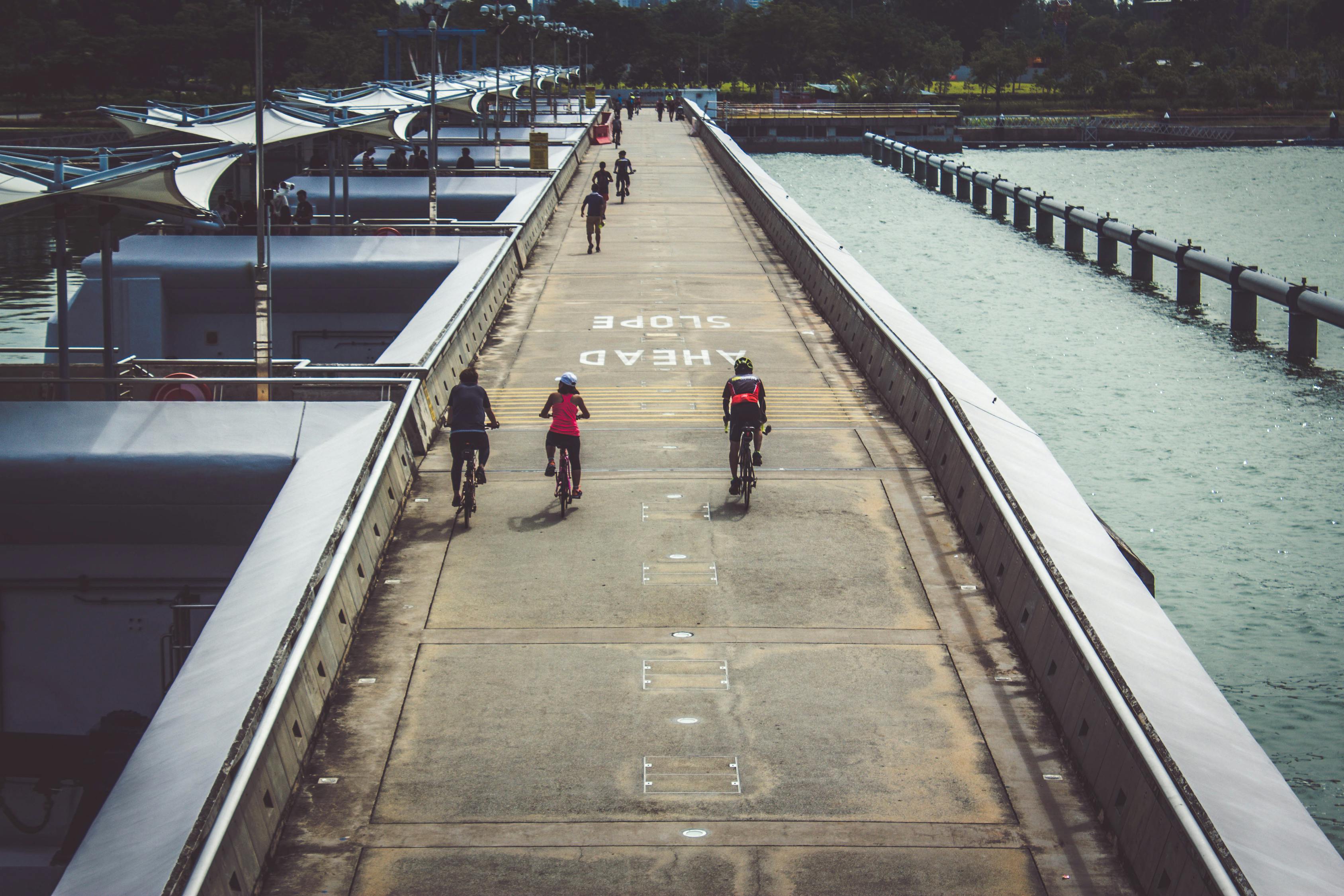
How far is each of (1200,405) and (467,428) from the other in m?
26.5

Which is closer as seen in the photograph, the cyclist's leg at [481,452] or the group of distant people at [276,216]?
the cyclist's leg at [481,452]

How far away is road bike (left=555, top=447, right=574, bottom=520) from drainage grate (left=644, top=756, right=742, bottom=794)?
20.4 ft

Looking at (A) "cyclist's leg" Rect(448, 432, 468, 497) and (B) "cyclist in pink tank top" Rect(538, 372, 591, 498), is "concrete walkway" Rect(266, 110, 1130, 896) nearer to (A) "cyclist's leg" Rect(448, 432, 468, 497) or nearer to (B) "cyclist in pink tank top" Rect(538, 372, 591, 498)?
(A) "cyclist's leg" Rect(448, 432, 468, 497)

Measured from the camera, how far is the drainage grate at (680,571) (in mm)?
15164

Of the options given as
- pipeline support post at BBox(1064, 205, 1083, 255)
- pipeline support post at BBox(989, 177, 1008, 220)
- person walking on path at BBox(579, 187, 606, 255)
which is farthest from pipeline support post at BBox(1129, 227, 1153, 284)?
person walking on path at BBox(579, 187, 606, 255)

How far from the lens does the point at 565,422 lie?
17.1 metres

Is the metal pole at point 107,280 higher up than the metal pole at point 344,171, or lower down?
lower down

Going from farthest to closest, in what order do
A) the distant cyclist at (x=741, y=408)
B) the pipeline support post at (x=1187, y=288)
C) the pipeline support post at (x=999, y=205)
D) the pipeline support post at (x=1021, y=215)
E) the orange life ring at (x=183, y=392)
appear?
the pipeline support post at (x=999, y=205) < the pipeline support post at (x=1021, y=215) < the pipeline support post at (x=1187, y=288) < the orange life ring at (x=183, y=392) < the distant cyclist at (x=741, y=408)

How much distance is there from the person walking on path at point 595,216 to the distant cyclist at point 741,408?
21.2 meters

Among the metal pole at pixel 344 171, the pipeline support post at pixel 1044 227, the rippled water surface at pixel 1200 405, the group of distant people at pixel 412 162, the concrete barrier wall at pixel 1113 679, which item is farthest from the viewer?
the pipeline support post at pixel 1044 227

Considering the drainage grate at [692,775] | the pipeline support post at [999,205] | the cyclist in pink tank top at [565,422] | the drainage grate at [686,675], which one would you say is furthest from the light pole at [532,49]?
the drainage grate at [692,775]

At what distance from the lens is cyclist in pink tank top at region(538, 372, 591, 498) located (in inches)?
672

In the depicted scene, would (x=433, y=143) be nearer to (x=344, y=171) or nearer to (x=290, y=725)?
(x=344, y=171)

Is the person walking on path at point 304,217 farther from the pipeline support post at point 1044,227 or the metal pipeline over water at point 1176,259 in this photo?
the pipeline support post at point 1044,227
